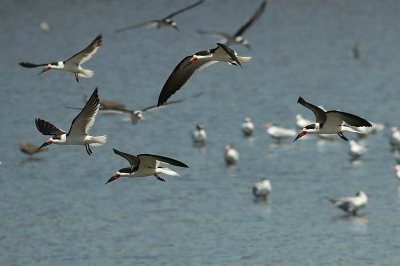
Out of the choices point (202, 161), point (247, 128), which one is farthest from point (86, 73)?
point (247, 128)

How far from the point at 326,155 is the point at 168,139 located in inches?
174

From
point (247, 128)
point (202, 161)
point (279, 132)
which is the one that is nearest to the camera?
point (202, 161)

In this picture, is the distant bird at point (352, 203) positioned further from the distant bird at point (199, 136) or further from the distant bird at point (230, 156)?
the distant bird at point (199, 136)

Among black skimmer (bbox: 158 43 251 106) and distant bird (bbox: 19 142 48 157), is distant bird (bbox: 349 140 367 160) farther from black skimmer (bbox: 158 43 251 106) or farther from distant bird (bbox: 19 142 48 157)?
black skimmer (bbox: 158 43 251 106)

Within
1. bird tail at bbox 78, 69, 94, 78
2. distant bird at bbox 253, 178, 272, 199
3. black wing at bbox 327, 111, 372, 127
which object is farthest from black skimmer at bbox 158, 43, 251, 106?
distant bird at bbox 253, 178, 272, 199

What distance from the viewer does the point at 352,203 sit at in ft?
84.2

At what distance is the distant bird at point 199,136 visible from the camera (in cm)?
3272

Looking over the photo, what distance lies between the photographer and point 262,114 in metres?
38.4

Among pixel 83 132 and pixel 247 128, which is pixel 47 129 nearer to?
pixel 83 132

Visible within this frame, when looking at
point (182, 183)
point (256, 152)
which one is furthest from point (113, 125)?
point (182, 183)

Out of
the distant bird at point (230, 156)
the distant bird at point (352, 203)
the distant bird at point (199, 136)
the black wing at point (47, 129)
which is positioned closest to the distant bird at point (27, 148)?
the distant bird at point (199, 136)

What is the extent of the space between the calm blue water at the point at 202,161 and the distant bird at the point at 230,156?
0.25 metres

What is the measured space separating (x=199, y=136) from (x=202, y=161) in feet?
5.42

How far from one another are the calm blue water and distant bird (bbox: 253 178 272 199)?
30cm
